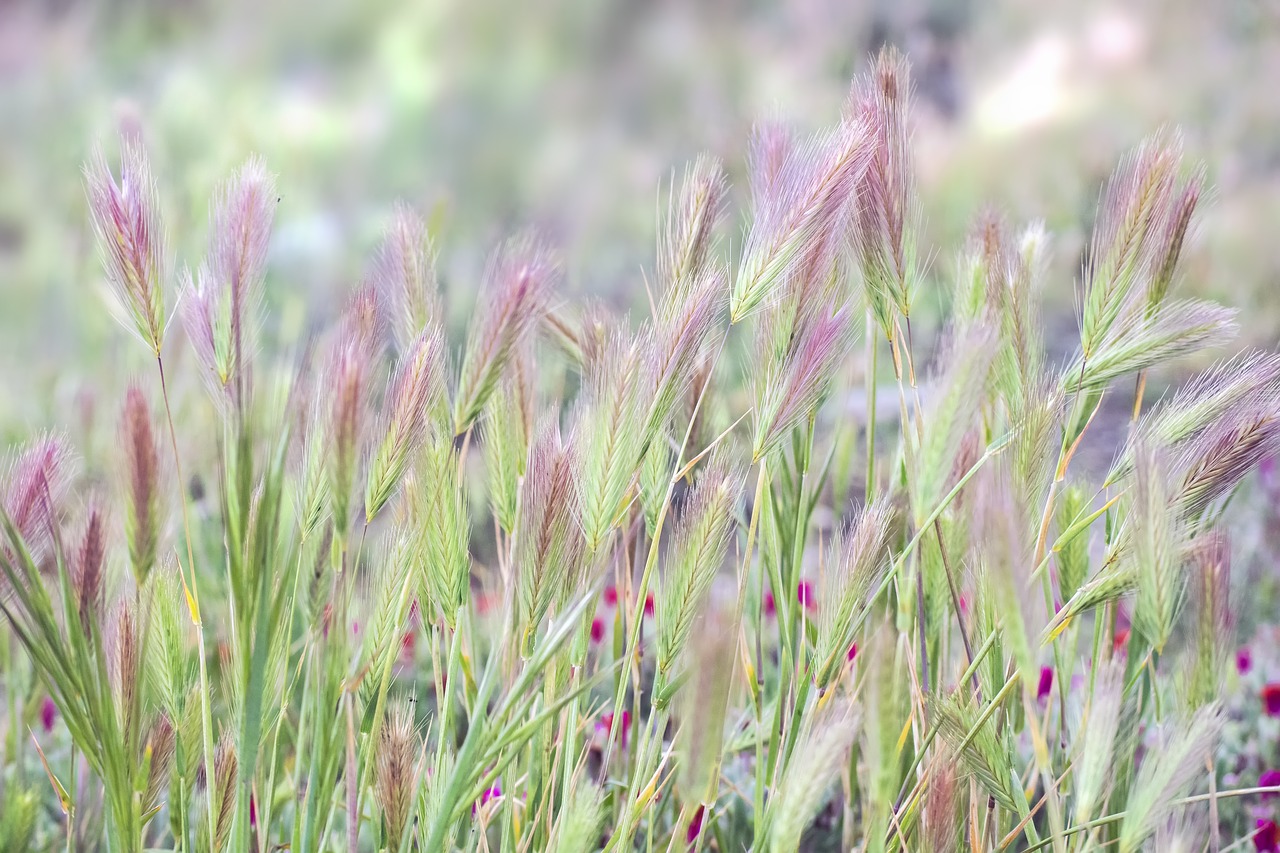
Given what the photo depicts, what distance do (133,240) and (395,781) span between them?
290 millimetres

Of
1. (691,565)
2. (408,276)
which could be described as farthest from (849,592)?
(408,276)

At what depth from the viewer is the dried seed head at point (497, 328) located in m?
0.45

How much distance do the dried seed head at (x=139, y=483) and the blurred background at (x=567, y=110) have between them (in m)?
1.55

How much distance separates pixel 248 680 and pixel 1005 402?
0.40 metres

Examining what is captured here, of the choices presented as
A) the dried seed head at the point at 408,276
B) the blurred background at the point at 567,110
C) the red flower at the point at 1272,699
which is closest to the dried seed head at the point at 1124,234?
the dried seed head at the point at 408,276

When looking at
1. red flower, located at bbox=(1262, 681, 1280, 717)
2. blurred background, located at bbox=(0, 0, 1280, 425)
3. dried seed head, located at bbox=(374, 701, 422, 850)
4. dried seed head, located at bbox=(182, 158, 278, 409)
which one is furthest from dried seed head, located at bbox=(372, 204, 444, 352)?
blurred background, located at bbox=(0, 0, 1280, 425)

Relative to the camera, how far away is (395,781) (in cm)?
49

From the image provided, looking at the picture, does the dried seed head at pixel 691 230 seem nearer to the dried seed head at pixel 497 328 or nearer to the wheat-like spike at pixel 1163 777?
the dried seed head at pixel 497 328

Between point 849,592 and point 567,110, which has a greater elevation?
point 567,110

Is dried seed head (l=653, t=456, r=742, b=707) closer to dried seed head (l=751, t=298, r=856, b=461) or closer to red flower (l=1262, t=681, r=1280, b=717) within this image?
dried seed head (l=751, t=298, r=856, b=461)

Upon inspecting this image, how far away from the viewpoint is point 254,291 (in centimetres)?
46

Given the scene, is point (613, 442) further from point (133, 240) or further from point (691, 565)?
point (133, 240)

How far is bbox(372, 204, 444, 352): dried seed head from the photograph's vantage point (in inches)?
22.1

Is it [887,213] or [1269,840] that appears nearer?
[887,213]
